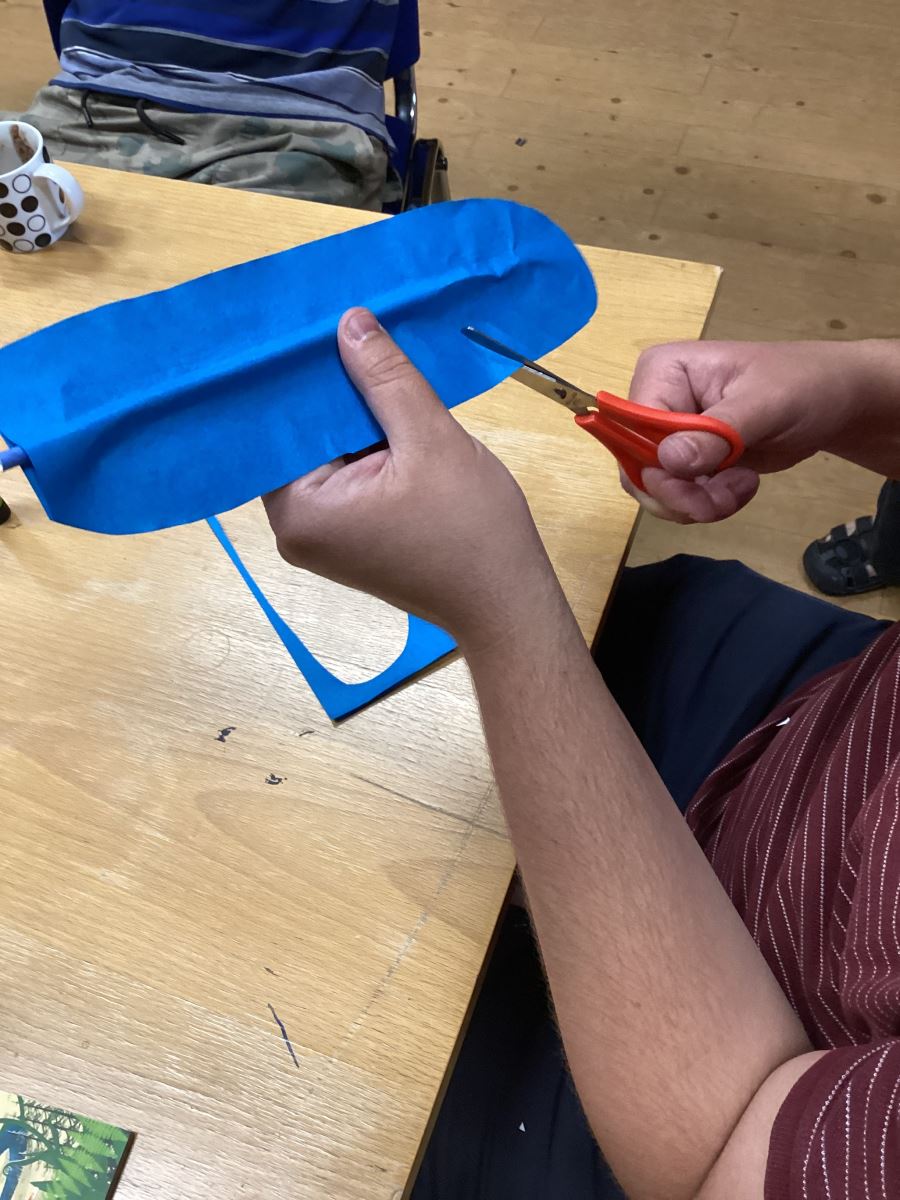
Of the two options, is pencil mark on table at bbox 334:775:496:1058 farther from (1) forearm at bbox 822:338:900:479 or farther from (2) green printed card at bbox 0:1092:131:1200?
(1) forearm at bbox 822:338:900:479

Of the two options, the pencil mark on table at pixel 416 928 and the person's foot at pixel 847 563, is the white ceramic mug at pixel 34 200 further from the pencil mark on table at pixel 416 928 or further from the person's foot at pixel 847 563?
the person's foot at pixel 847 563

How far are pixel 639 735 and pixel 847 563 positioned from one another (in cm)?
78

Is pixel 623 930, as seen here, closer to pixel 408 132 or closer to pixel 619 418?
pixel 619 418

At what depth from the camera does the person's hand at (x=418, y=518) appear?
48 cm

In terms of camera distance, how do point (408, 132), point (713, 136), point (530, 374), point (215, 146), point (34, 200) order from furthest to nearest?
1. point (713, 136)
2. point (408, 132)
3. point (215, 146)
4. point (34, 200)
5. point (530, 374)

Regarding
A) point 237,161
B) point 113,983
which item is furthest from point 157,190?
point 113,983

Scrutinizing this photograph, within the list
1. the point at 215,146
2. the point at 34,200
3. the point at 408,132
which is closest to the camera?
the point at 34,200

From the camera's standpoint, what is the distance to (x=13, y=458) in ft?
1.51

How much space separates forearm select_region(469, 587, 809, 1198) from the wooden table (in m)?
0.06

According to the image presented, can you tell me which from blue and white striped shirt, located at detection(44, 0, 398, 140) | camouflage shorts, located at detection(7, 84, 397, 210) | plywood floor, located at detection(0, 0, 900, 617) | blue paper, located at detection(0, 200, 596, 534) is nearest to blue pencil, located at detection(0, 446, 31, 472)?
blue paper, located at detection(0, 200, 596, 534)

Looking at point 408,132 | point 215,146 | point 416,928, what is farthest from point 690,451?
point 408,132

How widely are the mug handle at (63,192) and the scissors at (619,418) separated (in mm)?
411

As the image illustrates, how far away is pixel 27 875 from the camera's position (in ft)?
1.73

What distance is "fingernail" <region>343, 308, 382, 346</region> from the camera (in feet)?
1.68
